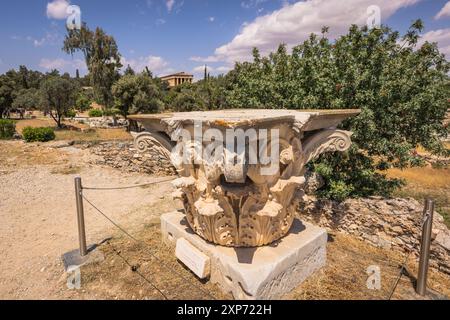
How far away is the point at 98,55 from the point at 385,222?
80.9 ft

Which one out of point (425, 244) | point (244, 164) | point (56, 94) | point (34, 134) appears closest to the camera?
point (244, 164)

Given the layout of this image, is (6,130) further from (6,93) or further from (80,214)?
(6,93)

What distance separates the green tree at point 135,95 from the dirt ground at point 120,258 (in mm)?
12484

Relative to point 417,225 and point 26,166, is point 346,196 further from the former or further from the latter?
point 26,166

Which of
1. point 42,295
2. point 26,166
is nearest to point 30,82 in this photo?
point 26,166

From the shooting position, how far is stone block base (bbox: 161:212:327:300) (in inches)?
109

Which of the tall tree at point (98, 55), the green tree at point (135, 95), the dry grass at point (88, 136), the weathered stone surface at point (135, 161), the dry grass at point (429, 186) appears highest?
the tall tree at point (98, 55)

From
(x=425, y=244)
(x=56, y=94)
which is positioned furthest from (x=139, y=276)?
(x=56, y=94)

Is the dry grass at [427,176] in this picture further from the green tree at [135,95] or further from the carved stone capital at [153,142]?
the green tree at [135,95]

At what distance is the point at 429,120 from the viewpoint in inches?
193

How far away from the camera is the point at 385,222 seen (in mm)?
4492

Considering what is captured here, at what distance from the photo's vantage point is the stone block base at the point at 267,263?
2760 millimetres

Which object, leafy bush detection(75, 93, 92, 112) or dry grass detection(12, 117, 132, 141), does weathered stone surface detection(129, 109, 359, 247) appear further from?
leafy bush detection(75, 93, 92, 112)

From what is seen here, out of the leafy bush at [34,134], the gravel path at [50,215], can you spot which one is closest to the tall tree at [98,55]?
the leafy bush at [34,134]
